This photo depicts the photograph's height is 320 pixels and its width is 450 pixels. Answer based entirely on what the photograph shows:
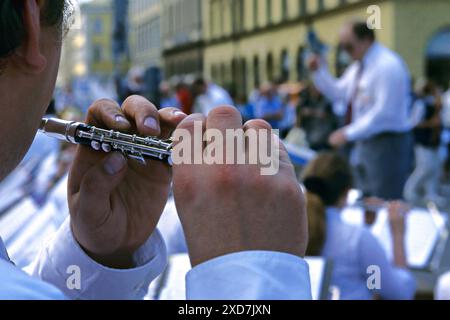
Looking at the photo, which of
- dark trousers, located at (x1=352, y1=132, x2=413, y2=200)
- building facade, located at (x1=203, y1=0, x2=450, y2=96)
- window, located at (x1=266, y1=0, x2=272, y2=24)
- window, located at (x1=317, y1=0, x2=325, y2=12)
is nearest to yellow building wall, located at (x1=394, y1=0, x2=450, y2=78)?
building facade, located at (x1=203, y1=0, x2=450, y2=96)

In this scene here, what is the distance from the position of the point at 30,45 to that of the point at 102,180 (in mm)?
428

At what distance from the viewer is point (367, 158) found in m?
5.60

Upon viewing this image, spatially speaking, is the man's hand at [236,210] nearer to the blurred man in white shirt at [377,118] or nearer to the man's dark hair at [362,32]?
the blurred man in white shirt at [377,118]

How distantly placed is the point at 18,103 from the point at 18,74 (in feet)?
0.12

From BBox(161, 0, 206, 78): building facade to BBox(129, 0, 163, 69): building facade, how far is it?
13.7 inches

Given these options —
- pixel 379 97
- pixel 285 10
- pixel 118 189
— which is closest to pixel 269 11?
pixel 285 10

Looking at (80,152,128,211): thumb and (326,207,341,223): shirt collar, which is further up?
(80,152,128,211): thumb

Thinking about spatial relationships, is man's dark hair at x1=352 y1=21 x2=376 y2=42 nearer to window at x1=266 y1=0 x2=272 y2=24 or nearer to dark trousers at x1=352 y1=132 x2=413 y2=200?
dark trousers at x1=352 y1=132 x2=413 y2=200

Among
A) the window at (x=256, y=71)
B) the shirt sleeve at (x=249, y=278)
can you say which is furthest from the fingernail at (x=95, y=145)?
the window at (x=256, y=71)

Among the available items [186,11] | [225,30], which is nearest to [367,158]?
[186,11]

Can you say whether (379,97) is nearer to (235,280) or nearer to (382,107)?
(382,107)

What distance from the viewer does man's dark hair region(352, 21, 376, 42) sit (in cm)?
560

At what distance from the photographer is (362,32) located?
5.62 m

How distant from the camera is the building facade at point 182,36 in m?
17.2
